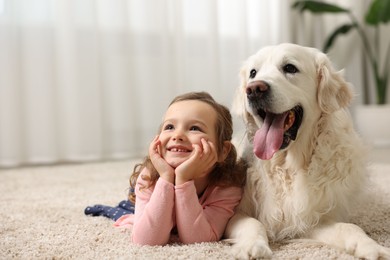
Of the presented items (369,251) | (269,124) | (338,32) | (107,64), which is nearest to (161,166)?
(269,124)

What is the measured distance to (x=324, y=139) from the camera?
130 cm

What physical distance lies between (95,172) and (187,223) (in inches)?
64.8

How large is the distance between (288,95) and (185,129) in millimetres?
317

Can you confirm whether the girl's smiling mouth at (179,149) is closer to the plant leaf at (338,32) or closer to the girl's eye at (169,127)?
the girl's eye at (169,127)

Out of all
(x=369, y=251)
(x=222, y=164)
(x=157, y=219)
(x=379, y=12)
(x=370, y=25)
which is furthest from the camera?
(x=370, y=25)

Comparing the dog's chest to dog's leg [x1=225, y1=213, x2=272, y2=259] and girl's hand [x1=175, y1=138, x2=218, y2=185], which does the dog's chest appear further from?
girl's hand [x1=175, y1=138, x2=218, y2=185]

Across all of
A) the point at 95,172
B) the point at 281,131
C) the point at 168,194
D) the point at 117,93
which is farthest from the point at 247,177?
the point at 117,93

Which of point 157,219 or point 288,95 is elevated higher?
point 288,95

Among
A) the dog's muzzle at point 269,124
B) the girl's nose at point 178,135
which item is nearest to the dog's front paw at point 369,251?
the dog's muzzle at point 269,124

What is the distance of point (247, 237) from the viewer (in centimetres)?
111

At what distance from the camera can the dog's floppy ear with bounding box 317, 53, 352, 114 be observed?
131cm

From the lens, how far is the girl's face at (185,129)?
1.27 metres

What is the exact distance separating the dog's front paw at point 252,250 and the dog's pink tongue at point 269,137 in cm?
29

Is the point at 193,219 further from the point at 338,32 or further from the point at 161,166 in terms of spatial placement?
the point at 338,32
